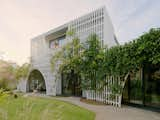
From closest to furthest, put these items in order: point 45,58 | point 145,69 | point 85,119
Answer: point 85,119
point 145,69
point 45,58

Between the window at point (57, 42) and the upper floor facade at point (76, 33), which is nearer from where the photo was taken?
the upper floor facade at point (76, 33)

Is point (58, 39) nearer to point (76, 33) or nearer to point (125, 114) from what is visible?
point (76, 33)

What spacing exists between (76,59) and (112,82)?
137 inches

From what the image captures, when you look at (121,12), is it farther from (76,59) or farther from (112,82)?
(112,82)

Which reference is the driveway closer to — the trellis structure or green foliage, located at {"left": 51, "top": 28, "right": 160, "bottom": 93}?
the trellis structure

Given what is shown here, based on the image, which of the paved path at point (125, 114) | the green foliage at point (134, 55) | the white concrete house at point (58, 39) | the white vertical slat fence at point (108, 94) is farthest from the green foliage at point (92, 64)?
the paved path at point (125, 114)

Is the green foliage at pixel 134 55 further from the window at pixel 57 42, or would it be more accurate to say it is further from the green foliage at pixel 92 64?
the window at pixel 57 42

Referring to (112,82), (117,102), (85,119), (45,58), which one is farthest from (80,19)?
(85,119)

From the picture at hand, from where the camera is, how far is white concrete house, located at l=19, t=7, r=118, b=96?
1130cm

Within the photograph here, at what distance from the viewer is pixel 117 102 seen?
850 cm

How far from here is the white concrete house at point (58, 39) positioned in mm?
11297

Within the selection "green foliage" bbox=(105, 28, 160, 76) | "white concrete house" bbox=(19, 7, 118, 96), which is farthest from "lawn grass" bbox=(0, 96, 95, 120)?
"white concrete house" bbox=(19, 7, 118, 96)

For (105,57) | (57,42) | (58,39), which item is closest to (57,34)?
(58,39)

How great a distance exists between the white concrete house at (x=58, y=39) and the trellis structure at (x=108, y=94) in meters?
3.10
